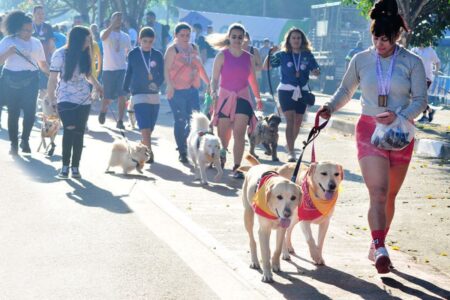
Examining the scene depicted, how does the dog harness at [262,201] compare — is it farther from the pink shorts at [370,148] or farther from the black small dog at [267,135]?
the black small dog at [267,135]

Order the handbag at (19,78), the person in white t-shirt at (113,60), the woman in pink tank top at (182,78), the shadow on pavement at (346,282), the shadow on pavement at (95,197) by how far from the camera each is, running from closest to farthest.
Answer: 1. the shadow on pavement at (346,282)
2. the shadow on pavement at (95,197)
3. the handbag at (19,78)
4. the woman in pink tank top at (182,78)
5. the person in white t-shirt at (113,60)

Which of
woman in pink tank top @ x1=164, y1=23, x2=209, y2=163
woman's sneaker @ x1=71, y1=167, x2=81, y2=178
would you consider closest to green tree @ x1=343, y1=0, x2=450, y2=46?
woman in pink tank top @ x1=164, y1=23, x2=209, y2=163

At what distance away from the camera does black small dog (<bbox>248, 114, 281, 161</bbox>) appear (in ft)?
50.1

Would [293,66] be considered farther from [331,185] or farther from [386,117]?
[386,117]

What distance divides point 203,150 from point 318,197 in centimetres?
512

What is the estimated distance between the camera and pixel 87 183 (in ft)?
40.4

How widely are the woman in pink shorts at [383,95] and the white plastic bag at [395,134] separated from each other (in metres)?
0.06

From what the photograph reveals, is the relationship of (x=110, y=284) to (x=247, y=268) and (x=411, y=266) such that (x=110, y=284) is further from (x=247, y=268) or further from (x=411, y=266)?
(x=411, y=266)

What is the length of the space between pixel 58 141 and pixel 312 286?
10.3 m

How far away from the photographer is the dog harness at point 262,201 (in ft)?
23.9

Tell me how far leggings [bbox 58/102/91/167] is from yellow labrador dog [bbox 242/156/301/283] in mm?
5347

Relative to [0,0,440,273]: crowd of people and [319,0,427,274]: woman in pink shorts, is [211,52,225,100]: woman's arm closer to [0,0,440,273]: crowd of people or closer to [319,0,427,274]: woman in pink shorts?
[0,0,440,273]: crowd of people

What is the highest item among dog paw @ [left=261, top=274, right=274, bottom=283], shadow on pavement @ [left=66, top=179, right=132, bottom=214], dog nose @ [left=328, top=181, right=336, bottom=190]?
dog nose @ [left=328, top=181, right=336, bottom=190]

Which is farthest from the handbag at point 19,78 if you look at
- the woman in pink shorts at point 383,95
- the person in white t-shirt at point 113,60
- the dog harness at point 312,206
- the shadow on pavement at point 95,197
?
the woman in pink shorts at point 383,95
